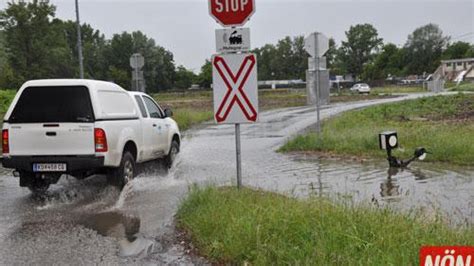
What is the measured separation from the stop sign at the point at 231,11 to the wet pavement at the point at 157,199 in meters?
2.72

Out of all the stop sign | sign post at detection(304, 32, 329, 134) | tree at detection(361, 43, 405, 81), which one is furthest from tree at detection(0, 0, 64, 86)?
tree at detection(361, 43, 405, 81)

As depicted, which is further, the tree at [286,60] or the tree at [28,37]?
the tree at [286,60]

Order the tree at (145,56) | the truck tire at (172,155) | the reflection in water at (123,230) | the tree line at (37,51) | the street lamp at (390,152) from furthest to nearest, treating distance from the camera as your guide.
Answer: the tree at (145,56)
the tree line at (37,51)
the truck tire at (172,155)
the street lamp at (390,152)
the reflection in water at (123,230)

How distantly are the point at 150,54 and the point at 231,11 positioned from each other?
99145mm

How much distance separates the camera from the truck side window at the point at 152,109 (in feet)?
38.5

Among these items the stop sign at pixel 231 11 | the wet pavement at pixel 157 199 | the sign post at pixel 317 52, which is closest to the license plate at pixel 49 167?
the wet pavement at pixel 157 199

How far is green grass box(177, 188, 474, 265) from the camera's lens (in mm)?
4641

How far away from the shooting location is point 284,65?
451 ft

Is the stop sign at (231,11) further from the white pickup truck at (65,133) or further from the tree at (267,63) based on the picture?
the tree at (267,63)

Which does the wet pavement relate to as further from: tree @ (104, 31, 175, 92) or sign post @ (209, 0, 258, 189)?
tree @ (104, 31, 175, 92)

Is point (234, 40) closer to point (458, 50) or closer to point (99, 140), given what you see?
point (99, 140)

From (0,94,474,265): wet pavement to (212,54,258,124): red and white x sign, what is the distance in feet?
5.05

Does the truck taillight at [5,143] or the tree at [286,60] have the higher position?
the tree at [286,60]

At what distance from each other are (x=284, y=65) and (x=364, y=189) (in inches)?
5121
